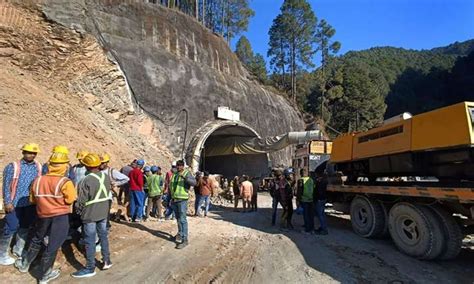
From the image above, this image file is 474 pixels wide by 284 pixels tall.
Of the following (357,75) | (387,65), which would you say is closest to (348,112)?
(357,75)

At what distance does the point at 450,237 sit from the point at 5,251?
7.07 metres

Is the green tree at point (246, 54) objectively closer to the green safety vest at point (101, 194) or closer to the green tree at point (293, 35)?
the green tree at point (293, 35)

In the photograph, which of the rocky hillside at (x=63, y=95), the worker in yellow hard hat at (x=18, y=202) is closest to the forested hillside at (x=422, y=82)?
the rocky hillside at (x=63, y=95)

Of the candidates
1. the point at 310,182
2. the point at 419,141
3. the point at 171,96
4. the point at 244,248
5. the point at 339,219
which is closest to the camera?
the point at 419,141

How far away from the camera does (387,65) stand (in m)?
76.4

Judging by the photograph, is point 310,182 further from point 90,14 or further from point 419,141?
point 90,14

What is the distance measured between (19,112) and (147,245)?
770cm

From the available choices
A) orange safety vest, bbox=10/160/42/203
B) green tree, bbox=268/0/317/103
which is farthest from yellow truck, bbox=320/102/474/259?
green tree, bbox=268/0/317/103

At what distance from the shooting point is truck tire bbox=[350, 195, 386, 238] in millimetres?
7848

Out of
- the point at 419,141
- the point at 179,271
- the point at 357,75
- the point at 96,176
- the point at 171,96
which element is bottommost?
the point at 179,271

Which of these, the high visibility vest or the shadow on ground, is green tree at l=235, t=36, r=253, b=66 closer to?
the shadow on ground

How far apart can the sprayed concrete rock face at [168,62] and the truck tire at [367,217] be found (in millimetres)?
12496

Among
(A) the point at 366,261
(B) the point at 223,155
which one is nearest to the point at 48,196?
(A) the point at 366,261

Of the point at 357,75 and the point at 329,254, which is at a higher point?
the point at 357,75
